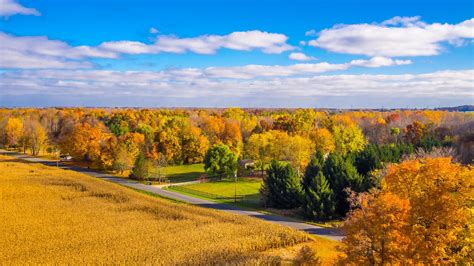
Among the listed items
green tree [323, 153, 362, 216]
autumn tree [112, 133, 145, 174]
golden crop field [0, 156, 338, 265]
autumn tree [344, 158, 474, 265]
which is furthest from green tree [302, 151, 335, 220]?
autumn tree [112, 133, 145, 174]

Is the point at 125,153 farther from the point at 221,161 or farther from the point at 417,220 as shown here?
the point at 417,220

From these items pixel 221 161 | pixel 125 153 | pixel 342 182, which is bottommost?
pixel 221 161

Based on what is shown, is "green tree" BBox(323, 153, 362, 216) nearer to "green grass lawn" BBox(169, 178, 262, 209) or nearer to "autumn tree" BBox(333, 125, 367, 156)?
"green grass lawn" BBox(169, 178, 262, 209)

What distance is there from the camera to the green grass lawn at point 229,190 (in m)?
57.6

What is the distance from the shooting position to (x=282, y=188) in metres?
51.9

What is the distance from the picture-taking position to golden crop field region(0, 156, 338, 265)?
33625mm

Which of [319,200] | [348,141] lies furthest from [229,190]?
[348,141]

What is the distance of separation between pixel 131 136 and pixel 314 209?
52197 mm

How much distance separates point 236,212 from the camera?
5053 cm

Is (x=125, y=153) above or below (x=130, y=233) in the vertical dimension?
above

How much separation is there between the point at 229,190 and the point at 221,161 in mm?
9108

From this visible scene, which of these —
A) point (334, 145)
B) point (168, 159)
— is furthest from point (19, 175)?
point (334, 145)

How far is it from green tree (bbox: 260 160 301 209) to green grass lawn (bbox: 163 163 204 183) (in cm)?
2680

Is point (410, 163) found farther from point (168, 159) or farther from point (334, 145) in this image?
point (168, 159)
